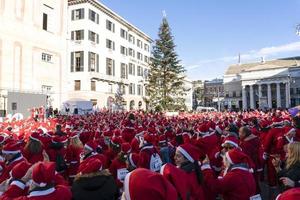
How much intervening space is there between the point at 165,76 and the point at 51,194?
5084cm

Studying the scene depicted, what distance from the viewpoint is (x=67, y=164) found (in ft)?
24.6

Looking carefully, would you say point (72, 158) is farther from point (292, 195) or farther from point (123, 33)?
point (123, 33)

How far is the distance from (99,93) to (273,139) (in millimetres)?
53724

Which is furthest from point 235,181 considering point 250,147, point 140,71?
point 140,71

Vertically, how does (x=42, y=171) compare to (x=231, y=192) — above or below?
above

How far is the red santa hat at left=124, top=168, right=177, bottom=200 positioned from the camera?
254 cm

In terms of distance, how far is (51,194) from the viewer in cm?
356

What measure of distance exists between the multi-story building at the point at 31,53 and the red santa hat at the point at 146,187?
102 ft

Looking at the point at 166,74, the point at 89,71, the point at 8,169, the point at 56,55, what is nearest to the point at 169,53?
the point at 166,74

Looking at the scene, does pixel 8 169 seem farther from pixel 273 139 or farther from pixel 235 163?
pixel 273 139

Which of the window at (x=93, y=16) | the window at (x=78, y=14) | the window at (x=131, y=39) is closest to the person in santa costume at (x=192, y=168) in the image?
the window at (x=78, y=14)

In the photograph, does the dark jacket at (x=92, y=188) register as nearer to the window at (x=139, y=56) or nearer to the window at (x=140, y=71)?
the window at (x=140, y=71)

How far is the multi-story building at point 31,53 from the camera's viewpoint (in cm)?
3381

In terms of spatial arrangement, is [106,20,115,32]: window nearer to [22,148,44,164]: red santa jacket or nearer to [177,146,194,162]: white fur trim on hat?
[22,148,44,164]: red santa jacket
